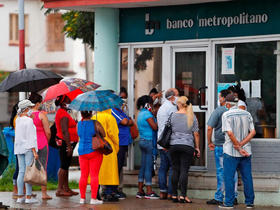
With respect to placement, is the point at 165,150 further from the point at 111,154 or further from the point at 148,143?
the point at 111,154

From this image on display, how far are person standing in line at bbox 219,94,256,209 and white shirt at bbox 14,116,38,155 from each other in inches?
130

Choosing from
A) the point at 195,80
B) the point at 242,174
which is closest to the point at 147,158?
the point at 195,80

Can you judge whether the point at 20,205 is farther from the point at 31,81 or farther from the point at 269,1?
the point at 269,1

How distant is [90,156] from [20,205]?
153cm

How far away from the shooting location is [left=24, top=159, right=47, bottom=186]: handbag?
12.7 m

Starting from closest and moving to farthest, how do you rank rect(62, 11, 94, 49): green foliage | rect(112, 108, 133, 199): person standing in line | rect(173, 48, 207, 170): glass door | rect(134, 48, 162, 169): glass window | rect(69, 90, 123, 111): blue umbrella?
rect(69, 90, 123, 111): blue umbrella
rect(112, 108, 133, 199): person standing in line
rect(173, 48, 207, 170): glass door
rect(134, 48, 162, 169): glass window
rect(62, 11, 94, 49): green foliage

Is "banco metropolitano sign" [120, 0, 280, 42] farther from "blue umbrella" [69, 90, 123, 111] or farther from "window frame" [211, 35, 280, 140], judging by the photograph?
"blue umbrella" [69, 90, 123, 111]

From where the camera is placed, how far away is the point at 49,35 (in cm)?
4119

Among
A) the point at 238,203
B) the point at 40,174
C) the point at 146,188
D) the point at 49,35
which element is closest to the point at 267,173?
the point at 238,203

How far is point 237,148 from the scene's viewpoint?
1194 cm

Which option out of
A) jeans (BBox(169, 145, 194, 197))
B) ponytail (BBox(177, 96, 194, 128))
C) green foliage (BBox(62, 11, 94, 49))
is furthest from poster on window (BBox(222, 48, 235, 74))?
green foliage (BBox(62, 11, 94, 49))

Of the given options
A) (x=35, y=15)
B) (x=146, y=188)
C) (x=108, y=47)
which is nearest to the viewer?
(x=146, y=188)

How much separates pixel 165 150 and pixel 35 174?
2.38 metres

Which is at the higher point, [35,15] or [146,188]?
[35,15]
